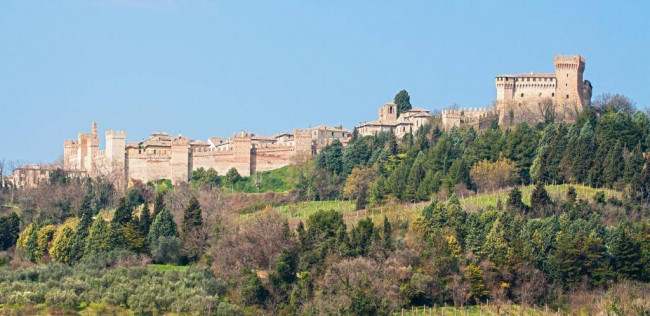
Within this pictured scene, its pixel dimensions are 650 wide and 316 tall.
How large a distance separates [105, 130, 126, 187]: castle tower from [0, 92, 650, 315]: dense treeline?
465 centimetres

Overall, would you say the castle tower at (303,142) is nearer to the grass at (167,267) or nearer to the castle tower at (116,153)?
the castle tower at (116,153)

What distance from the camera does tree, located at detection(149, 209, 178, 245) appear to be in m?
54.2

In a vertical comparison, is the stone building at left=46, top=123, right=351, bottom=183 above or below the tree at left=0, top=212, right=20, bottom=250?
above

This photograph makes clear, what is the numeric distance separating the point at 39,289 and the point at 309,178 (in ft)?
84.1

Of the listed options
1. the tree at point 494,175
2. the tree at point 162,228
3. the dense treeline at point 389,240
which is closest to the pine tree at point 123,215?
the dense treeline at point 389,240

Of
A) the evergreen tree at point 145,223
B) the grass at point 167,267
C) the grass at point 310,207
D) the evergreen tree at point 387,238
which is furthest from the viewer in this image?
the grass at point 310,207

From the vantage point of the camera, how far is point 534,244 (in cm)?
5041

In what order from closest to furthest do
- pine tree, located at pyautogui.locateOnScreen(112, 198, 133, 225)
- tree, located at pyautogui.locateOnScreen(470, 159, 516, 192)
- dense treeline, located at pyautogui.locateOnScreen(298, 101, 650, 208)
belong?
pine tree, located at pyautogui.locateOnScreen(112, 198, 133, 225) → dense treeline, located at pyautogui.locateOnScreen(298, 101, 650, 208) → tree, located at pyautogui.locateOnScreen(470, 159, 516, 192)

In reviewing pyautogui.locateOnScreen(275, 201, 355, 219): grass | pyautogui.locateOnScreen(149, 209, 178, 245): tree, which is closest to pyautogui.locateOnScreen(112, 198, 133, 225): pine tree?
pyautogui.locateOnScreen(149, 209, 178, 245): tree

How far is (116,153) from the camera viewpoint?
74000mm

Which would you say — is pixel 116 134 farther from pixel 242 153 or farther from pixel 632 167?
pixel 632 167

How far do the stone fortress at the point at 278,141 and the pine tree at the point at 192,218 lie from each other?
1680 centimetres

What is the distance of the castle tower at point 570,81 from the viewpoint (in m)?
74.9

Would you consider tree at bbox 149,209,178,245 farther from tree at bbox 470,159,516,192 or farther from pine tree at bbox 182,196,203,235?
tree at bbox 470,159,516,192
